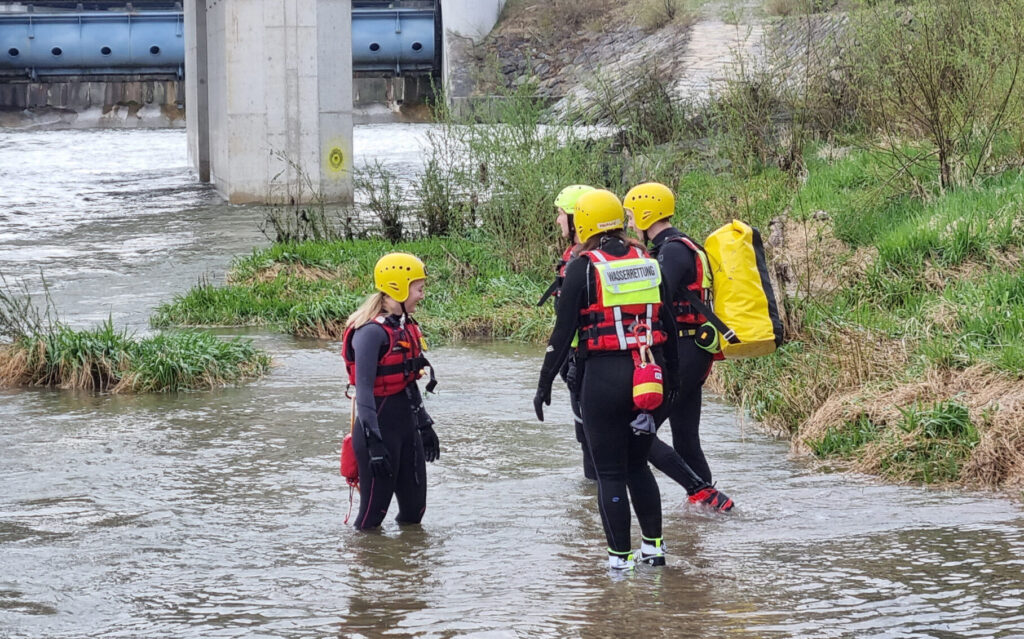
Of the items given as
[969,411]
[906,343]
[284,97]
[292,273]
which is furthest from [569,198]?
[284,97]

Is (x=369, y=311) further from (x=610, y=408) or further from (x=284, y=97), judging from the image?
(x=284, y=97)

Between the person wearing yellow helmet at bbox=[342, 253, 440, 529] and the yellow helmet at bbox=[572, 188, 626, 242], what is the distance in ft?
3.19

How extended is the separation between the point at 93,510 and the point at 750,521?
3563mm

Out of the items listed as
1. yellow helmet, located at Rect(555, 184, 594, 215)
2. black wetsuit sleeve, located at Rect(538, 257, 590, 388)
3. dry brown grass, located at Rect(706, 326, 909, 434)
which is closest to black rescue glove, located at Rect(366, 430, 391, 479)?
black wetsuit sleeve, located at Rect(538, 257, 590, 388)

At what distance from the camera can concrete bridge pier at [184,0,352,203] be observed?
964 inches

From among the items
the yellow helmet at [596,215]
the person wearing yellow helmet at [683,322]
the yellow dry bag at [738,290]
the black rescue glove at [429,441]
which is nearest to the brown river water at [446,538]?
the person wearing yellow helmet at [683,322]

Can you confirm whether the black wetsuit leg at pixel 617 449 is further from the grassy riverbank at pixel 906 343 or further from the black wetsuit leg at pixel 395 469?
the grassy riverbank at pixel 906 343

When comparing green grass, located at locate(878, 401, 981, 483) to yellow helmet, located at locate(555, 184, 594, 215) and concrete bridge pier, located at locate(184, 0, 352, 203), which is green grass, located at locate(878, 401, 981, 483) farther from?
concrete bridge pier, located at locate(184, 0, 352, 203)

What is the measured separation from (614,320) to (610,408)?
15.0 inches

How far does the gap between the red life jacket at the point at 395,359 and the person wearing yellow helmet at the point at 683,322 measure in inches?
51.1

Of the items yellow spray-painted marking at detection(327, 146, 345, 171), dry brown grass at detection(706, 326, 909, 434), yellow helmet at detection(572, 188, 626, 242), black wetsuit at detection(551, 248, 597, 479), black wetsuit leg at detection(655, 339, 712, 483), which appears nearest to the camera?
yellow helmet at detection(572, 188, 626, 242)

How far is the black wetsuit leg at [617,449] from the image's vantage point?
582 centimetres

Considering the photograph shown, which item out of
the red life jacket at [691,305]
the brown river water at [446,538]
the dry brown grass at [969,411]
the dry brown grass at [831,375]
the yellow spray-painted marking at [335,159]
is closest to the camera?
the brown river water at [446,538]

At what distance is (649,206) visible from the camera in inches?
275
